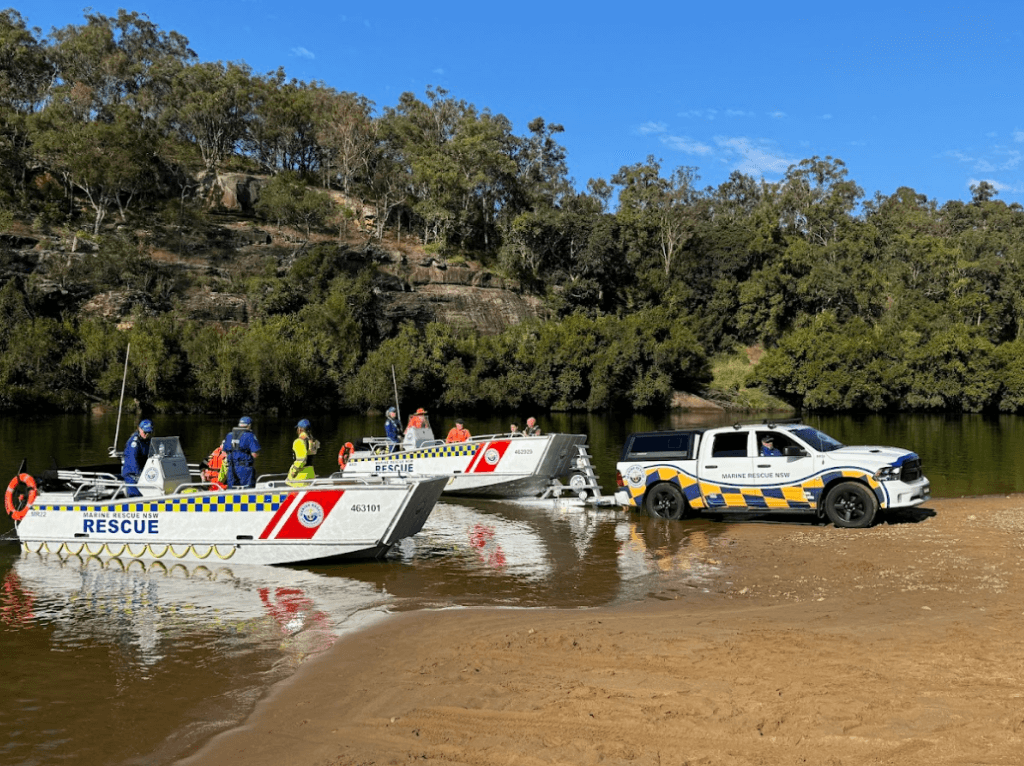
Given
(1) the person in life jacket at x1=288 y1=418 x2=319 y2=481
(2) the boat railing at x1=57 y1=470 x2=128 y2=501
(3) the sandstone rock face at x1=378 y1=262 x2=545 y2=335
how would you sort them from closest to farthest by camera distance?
(1) the person in life jacket at x1=288 y1=418 x2=319 y2=481 → (2) the boat railing at x1=57 y1=470 x2=128 y2=501 → (3) the sandstone rock face at x1=378 y1=262 x2=545 y2=335

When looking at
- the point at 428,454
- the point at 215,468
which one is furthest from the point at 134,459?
the point at 428,454

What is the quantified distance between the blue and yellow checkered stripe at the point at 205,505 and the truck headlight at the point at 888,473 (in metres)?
11.1

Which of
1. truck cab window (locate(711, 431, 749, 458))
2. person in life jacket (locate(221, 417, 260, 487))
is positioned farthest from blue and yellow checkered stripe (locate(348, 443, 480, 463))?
person in life jacket (locate(221, 417, 260, 487))

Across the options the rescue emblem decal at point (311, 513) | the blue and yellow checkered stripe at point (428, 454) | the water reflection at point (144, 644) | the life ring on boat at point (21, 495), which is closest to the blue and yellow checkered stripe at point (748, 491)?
the blue and yellow checkered stripe at point (428, 454)

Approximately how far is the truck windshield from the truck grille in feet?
4.68

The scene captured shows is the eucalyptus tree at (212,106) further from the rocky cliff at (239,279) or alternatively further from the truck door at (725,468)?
the truck door at (725,468)

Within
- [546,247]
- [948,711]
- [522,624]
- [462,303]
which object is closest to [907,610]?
[948,711]

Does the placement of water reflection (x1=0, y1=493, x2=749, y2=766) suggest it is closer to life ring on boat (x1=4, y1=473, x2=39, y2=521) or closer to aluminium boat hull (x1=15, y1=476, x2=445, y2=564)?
aluminium boat hull (x1=15, y1=476, x2=445, y2=564)

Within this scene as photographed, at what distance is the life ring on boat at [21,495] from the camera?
52.4ft

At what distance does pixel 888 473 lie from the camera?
16.3 m

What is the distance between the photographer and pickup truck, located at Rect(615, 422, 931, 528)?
16.5 meters

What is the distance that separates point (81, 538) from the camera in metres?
15.6

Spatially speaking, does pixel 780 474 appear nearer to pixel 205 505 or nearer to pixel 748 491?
pixel 748 491

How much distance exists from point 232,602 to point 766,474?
35.1 feet
